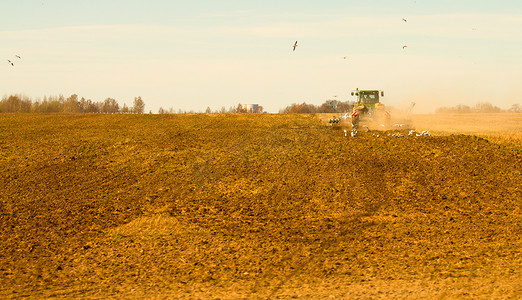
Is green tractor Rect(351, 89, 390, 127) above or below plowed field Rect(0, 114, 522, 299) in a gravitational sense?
above

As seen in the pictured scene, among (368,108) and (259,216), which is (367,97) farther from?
(259,216)

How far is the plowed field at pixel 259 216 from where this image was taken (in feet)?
37.5

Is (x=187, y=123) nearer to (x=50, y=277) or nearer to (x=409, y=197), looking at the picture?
(x=409, y=197)

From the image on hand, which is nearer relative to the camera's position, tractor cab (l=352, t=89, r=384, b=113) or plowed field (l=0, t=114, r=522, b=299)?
plowed field (l=0, t=114, r=522, b=299)

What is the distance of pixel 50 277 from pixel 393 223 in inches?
399

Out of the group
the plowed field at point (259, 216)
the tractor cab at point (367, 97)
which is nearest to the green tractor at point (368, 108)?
the tractor cab at point (367, 97)

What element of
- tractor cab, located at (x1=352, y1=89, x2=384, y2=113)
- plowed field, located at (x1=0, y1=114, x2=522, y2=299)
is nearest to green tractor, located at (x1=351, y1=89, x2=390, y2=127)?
tractor cab, located at (x1=352, y1=89, x2=384, y2=113)

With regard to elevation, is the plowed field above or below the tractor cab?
below

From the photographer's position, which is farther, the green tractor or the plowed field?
the green tractor

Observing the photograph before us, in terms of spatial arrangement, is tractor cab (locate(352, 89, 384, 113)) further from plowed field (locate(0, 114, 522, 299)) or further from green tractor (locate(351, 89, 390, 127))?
plowed field (locate(0, 114, 522, 299))

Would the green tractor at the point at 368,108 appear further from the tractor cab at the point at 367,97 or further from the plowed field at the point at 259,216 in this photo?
the plowed field at the point at 259,216

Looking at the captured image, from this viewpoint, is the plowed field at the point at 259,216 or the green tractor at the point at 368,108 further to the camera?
the green tractor at the point at 368,108

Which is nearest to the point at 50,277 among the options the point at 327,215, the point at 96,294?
the point at 96,294

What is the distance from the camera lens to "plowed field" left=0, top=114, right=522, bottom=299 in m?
11.4
